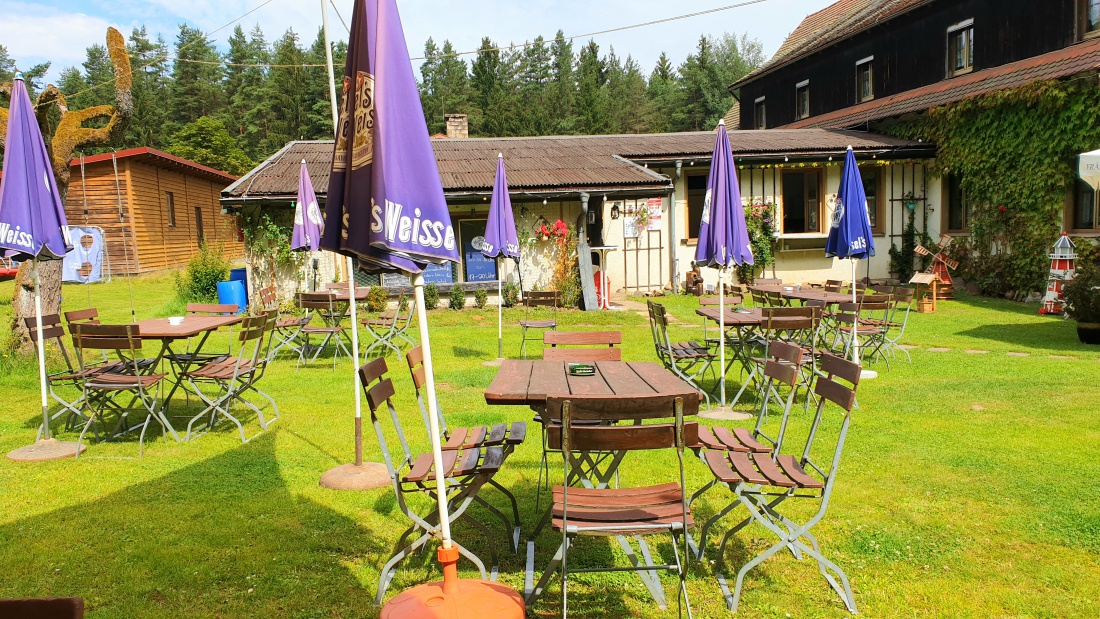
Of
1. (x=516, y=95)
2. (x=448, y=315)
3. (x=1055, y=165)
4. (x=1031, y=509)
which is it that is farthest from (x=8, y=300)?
(x=516, y=95)

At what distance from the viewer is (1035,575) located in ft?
10.8

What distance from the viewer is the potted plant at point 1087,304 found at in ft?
29.7

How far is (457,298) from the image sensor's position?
13.7 meters

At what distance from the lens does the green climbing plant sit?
12375mm

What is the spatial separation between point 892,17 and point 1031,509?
58.2 feet

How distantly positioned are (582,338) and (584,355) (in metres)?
0.53

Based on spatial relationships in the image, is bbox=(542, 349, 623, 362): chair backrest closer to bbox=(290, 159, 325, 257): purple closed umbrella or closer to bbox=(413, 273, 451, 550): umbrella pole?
bbox=(413, 273, 451, 550): umbrella pole

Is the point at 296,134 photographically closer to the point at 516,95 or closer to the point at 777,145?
the point at 516,95

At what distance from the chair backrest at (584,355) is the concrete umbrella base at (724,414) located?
162cm

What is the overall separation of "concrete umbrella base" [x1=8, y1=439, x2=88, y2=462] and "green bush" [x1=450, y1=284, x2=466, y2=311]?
8.45 m

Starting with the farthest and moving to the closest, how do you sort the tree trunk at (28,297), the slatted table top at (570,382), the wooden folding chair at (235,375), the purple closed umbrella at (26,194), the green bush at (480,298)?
the green bush at (480,298), the tree trunk at (28,297), the wooden folding chair at (235,375), the purple closed umbrella at (26,194), the slatted table top at (570,382)

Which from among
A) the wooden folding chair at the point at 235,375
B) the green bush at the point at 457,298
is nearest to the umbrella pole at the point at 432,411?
the wooden folding chair at the point at 235,375

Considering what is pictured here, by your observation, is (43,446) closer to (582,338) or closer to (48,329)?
(48,329)

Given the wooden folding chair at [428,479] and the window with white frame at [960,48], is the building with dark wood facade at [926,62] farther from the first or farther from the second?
the wooden folding chair at [428,479]
